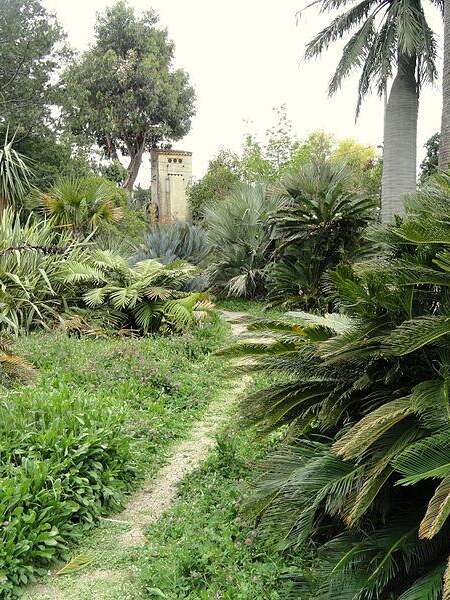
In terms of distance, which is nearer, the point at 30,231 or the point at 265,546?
the point at 265,546

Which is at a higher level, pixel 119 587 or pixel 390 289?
pixel 390 289

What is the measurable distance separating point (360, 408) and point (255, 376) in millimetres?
3829

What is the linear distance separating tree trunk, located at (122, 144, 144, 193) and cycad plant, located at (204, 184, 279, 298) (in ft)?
49.7

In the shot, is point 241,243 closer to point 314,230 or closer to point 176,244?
point 176,244

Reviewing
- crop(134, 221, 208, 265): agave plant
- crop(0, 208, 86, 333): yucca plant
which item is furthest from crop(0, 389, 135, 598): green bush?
crop(134, 221, 208, 265): agave plant

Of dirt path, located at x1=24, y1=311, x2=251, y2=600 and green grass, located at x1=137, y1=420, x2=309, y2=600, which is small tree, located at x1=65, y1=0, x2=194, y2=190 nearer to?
dirt path, located at x1=24, y1=311, x2=251, y2=600

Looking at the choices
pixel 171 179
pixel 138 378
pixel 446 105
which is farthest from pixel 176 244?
pixel 171 179

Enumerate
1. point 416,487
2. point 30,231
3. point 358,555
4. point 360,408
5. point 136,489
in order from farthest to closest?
1. point 30,231
2. point 136,489
3. point 360,408
4. point 416,487
5. point 358,555

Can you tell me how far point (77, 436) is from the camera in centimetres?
371

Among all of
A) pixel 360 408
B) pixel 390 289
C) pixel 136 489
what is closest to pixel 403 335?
pixel 390 289

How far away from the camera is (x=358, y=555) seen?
220 centimetres

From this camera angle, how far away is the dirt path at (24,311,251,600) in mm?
2748

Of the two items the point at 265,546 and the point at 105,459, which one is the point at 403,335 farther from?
the point at 105,459

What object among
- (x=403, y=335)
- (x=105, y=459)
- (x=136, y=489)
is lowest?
(x=136, y=489)
